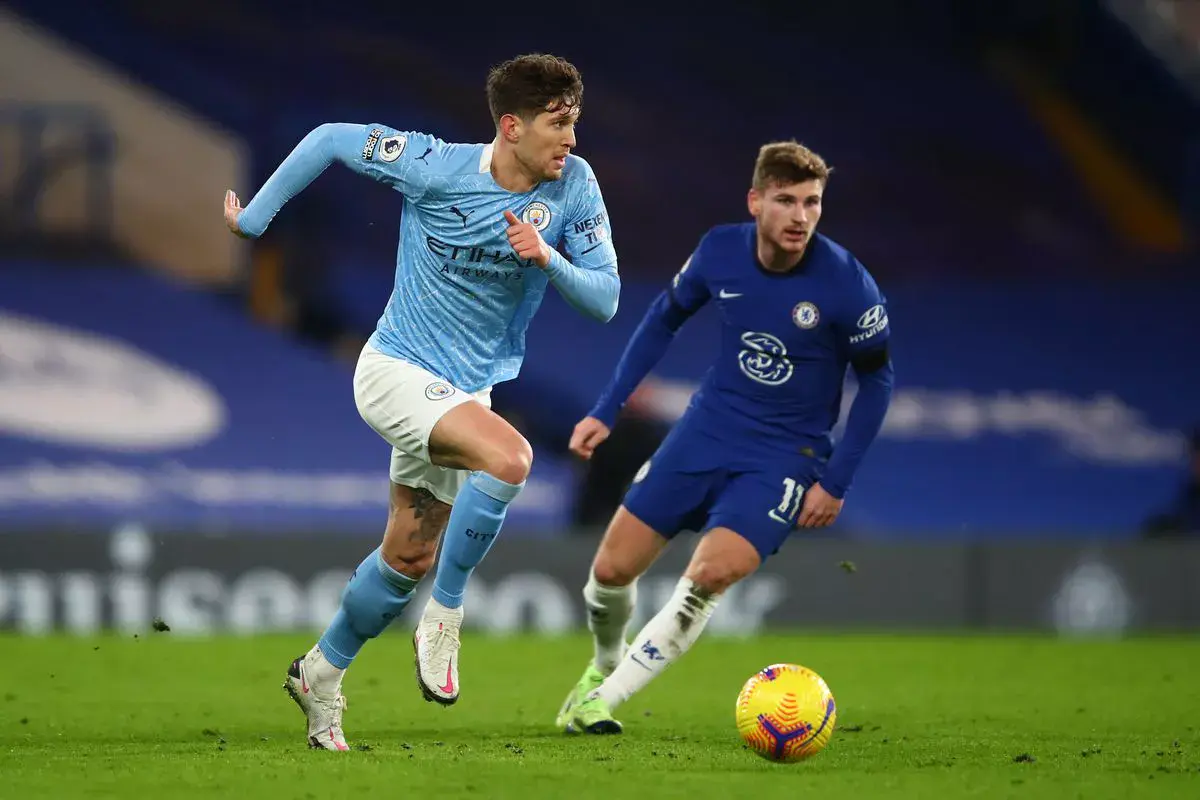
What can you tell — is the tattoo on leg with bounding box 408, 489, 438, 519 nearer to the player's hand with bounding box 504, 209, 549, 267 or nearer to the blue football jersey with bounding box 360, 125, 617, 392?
the blue football jersey with bounding box 360, 125, 617, 392

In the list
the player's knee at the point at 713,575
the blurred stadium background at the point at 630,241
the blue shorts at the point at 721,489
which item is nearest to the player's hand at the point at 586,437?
the blue shorts at the point at 721,489

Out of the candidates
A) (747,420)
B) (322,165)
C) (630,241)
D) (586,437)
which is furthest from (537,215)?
(630,241)

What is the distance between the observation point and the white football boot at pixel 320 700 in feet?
20.2

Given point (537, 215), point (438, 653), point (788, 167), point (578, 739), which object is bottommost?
point (578, 739)

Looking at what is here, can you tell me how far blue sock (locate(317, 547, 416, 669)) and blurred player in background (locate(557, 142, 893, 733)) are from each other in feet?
2.97

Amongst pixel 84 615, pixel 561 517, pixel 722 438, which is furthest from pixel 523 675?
pixel 561 517

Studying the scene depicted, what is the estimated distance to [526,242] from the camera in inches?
217

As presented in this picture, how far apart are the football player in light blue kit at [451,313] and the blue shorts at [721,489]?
3.17 ft

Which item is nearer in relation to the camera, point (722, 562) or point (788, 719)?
point (788, 719)

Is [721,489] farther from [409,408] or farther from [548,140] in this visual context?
[548,140]

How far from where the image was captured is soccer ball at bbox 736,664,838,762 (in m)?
5.69

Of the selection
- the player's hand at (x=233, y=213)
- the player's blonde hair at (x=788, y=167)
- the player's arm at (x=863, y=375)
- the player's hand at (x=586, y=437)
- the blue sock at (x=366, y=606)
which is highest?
the player's blonde hair at (x=788, y=167)

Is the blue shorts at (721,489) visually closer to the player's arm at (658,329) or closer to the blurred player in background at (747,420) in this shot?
the blurred player in background at (747,420)

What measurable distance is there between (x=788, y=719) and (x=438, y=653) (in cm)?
115
